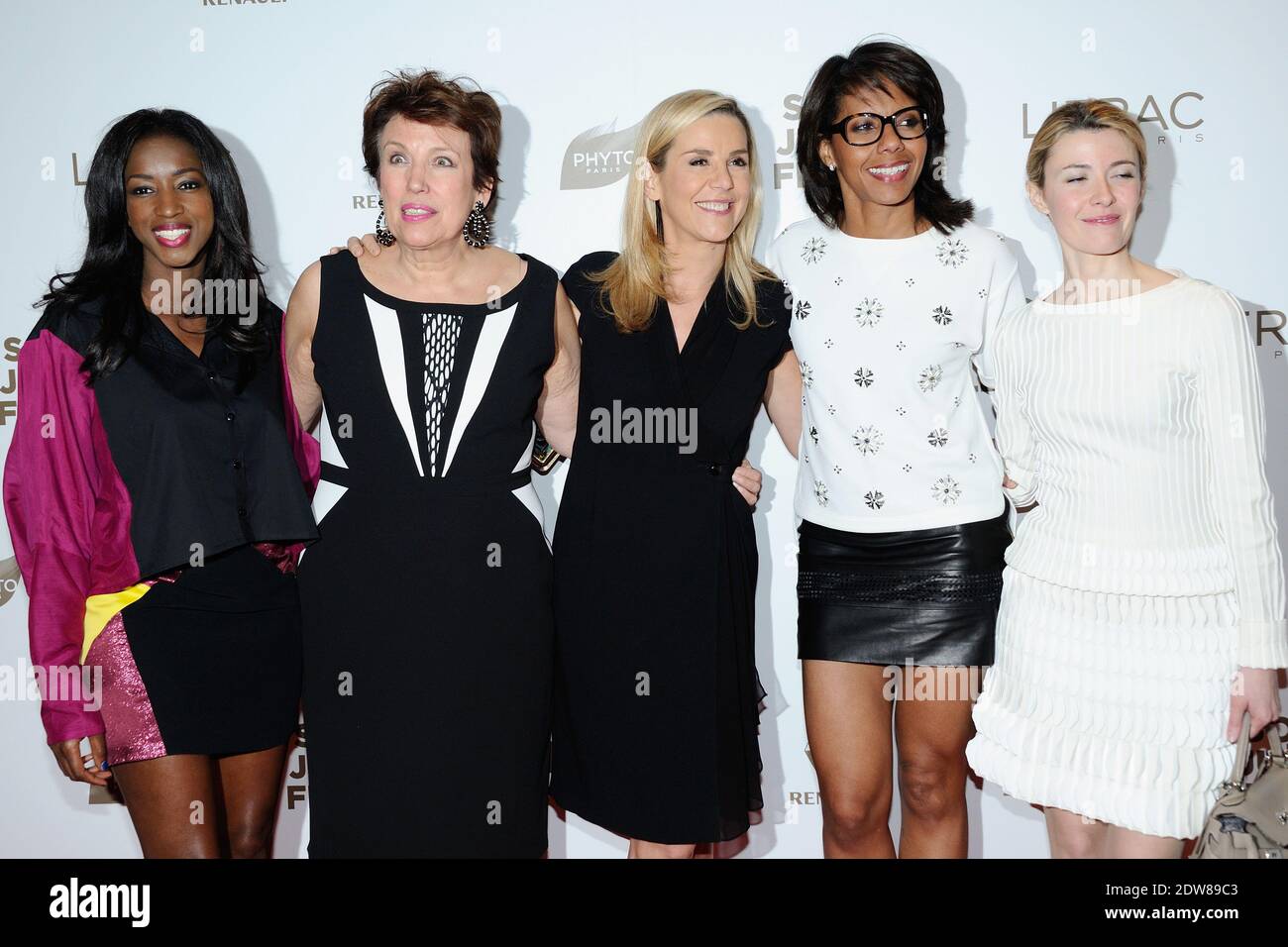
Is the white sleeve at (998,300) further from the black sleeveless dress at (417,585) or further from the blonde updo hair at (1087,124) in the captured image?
the black sleeveless dress at (417,585)

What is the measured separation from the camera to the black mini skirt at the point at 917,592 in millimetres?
2500

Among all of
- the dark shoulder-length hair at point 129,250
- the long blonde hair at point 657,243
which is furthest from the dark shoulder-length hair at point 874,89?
the dark shoulder-length hair at point 129,250

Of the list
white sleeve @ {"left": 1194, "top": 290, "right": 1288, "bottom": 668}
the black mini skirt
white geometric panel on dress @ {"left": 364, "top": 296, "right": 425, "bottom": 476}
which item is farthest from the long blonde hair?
white sleeve @ {"left": 1194, "top": 290, "right": 1288, "bottom": 668}

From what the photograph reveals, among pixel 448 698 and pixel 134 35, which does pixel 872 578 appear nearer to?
pixel 448 698

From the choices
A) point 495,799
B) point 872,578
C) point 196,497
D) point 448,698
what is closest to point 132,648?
point 196,497

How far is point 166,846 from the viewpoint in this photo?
2.29 metres

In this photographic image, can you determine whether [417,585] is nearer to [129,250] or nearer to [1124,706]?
[129,250]

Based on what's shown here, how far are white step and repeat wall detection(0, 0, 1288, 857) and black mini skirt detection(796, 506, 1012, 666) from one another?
69 cm

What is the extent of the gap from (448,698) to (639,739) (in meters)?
0.44

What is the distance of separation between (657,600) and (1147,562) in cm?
103

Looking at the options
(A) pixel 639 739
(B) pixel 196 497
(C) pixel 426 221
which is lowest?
(A) pixel 639 739

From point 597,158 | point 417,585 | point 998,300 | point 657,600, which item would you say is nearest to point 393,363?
point 417,585

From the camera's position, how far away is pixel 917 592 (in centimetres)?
252

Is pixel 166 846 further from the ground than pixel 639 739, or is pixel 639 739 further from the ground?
pixel 639 739
